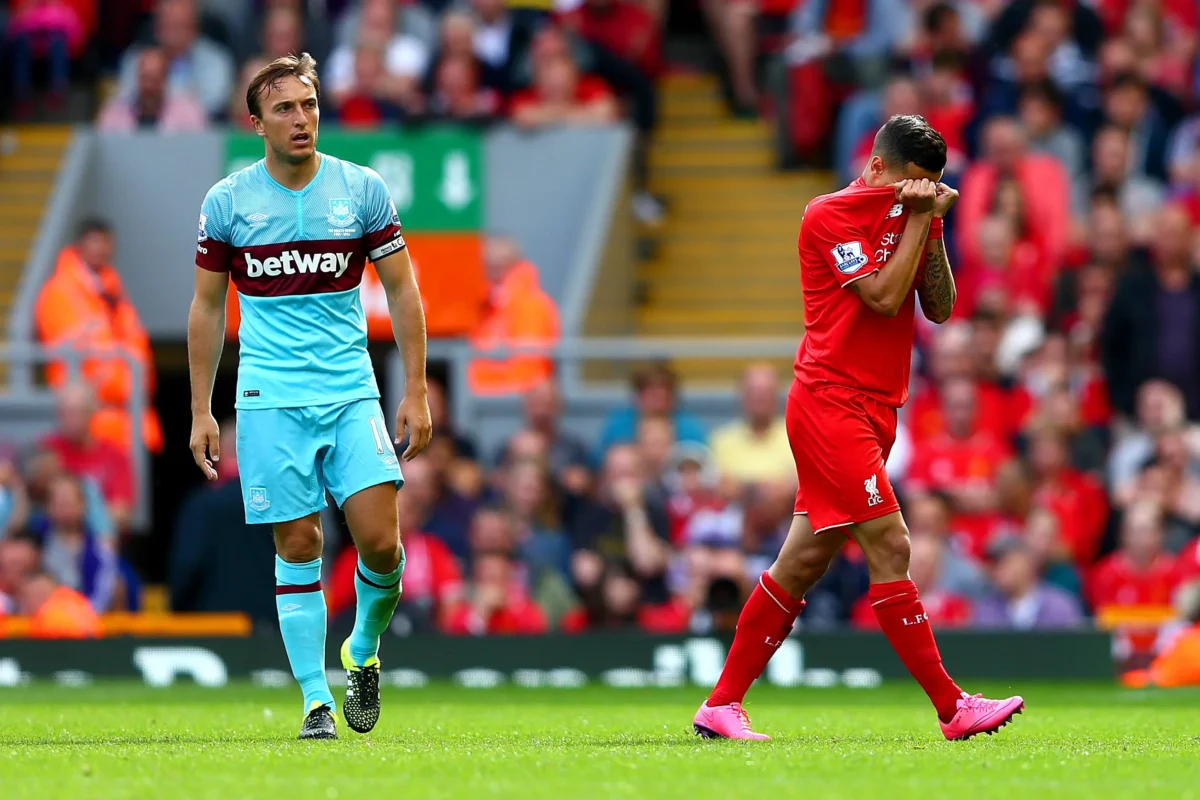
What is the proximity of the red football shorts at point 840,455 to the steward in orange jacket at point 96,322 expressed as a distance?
8.66 meters

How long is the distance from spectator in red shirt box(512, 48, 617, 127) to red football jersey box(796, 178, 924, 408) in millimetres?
10022

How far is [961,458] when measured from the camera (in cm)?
1462

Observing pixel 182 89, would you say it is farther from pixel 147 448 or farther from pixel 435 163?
pixel 147 448

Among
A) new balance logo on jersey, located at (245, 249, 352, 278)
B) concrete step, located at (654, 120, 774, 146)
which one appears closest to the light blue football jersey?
new balance logo on jersey, located at (245, 249, 352, 278)

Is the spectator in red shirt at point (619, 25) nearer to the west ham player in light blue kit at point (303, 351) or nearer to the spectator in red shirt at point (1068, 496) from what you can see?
the spectator in red shirt at point (1068, 496)

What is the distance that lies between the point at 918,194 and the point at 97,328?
9.74 m

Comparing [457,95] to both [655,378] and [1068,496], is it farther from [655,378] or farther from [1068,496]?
[1068,496]

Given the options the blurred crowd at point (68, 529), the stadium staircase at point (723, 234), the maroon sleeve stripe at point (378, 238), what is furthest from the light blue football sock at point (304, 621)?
the stadium staircase at point (723, 234)

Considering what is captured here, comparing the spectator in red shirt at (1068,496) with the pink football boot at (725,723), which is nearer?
the pink football boot at (725,723)

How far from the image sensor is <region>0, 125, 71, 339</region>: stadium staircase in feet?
63.6

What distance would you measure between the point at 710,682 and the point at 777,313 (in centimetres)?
591

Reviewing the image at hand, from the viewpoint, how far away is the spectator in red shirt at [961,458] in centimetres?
1431

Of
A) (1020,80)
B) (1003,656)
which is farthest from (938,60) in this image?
(1003,656)

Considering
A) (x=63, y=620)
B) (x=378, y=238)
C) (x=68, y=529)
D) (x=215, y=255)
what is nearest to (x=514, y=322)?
(x=68, y=529)
